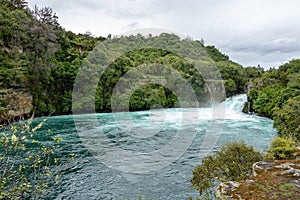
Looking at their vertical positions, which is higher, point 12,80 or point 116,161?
point 12,80

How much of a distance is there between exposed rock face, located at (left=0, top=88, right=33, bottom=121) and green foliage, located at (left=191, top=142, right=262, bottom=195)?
19608 mm

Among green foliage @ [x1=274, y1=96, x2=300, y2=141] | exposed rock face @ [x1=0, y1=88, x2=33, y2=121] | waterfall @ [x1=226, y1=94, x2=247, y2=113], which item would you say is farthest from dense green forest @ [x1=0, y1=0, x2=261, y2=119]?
green foliage @ [x1=274, y1=96, x2=300, y2=141]

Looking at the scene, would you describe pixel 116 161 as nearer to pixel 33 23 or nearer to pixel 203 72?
pixel 33 23

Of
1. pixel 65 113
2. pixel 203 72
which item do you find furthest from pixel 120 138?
pixel 203 72

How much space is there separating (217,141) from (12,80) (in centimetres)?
1936

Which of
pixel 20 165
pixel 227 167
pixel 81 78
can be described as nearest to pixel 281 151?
pixel 227 167

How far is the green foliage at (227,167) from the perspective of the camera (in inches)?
217

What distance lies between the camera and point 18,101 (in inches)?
881

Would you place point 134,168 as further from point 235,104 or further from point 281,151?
point 235,104

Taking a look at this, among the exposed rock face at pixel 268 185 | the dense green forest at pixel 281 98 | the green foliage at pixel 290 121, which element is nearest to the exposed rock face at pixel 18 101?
the green foliage at pixel 290 121

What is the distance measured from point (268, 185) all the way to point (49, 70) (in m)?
26.8

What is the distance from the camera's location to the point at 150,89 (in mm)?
35219

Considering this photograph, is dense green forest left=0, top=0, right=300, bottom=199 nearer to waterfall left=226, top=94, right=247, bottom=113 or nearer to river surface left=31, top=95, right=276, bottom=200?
waterfall left=226, top=94, right=247, bottom=113

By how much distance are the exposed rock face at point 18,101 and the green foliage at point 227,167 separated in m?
19.6
